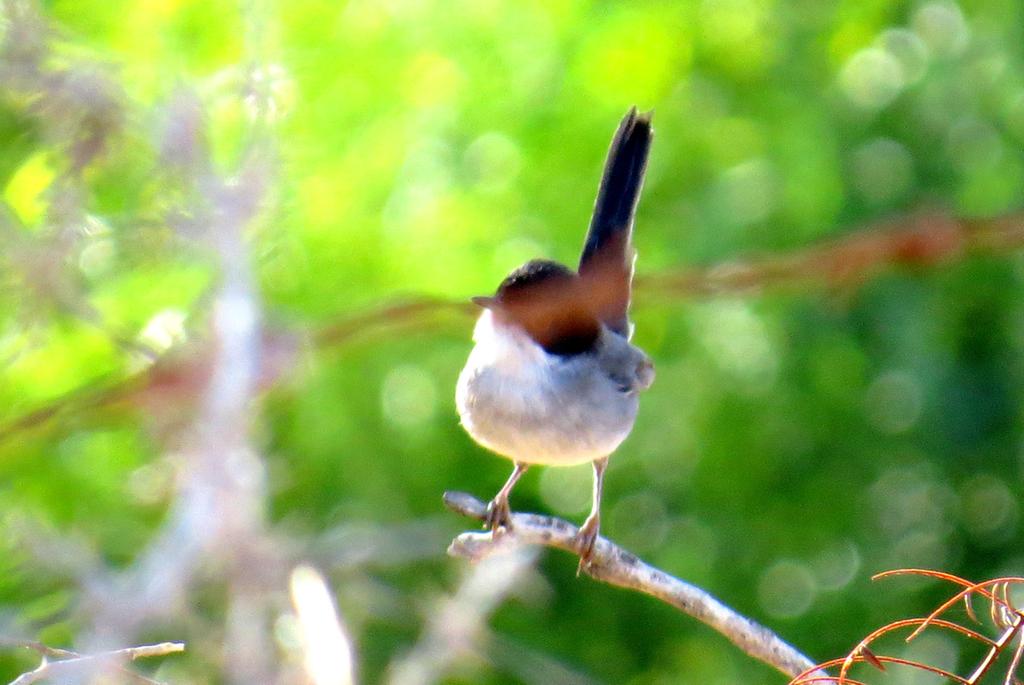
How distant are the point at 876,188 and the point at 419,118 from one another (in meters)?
1.95

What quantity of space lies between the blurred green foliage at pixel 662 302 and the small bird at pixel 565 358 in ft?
5.07

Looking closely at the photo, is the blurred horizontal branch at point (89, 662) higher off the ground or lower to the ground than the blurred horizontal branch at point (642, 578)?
higher

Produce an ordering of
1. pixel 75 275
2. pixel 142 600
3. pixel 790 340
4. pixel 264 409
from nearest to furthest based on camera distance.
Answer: pixel 142 600, pixel 75 275, pixel 264 409, pixel 790 340

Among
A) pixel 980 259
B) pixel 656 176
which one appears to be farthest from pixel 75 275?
pixel 980 259

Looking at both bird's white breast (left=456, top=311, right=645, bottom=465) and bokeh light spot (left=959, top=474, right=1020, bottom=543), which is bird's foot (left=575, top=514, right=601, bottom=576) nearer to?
bird's white breast (left=456, top=311, right=645, bottom=465)

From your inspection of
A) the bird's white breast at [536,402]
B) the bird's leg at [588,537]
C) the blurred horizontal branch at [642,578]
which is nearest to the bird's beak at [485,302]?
the bird's white breast at [536,402]

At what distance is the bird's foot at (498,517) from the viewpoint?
7.82 feet

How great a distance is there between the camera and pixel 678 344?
562cm

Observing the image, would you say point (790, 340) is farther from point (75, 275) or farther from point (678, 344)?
point (75, 275)

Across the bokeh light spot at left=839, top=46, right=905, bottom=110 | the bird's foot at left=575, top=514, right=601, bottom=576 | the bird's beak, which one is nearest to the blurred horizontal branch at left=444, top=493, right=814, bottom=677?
the bird's foot at left=575, top=514, right=601, bottom=576

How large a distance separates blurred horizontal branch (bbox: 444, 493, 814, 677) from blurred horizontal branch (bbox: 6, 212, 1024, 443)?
78 cm

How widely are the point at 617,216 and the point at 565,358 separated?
48 cm

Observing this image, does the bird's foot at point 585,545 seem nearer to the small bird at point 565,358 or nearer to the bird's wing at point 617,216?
the small bird at point 565,358

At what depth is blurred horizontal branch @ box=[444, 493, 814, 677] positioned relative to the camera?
2.12 m
